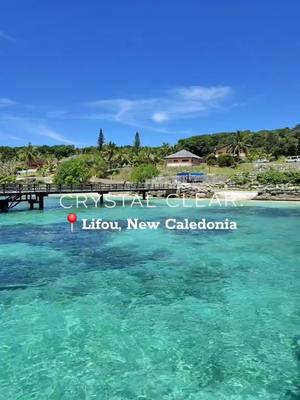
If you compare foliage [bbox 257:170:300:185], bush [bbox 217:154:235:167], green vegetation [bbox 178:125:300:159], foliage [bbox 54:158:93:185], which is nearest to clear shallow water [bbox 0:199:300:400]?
foliage [bbox 257:170:300:185]

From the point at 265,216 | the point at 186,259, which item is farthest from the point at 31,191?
the point at 186,259

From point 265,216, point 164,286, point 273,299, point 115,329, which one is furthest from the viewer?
point 265,216

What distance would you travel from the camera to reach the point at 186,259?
1992 centimetres

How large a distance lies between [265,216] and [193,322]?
29553mm

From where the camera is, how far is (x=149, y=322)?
11758 millimetres

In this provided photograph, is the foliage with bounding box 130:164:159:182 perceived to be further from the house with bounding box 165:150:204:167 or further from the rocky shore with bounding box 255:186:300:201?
the rocky shore with bounding box 255:186:300:201

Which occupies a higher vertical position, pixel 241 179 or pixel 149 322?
pixel 241 179

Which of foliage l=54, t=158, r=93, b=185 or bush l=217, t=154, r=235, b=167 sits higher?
bush l=217, t=154, r=235, b=167

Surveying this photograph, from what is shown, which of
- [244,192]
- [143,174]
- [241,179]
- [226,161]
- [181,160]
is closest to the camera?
[244,192]

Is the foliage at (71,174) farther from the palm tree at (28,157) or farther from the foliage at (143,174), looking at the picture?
the palm tree at (28,157)

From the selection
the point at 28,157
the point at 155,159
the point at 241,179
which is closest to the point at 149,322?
the point at 241,179

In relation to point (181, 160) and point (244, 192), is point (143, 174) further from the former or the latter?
point (244, 192)

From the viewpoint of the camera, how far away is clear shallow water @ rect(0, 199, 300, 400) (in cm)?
848

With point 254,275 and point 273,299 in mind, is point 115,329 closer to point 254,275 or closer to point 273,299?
point 273,299
